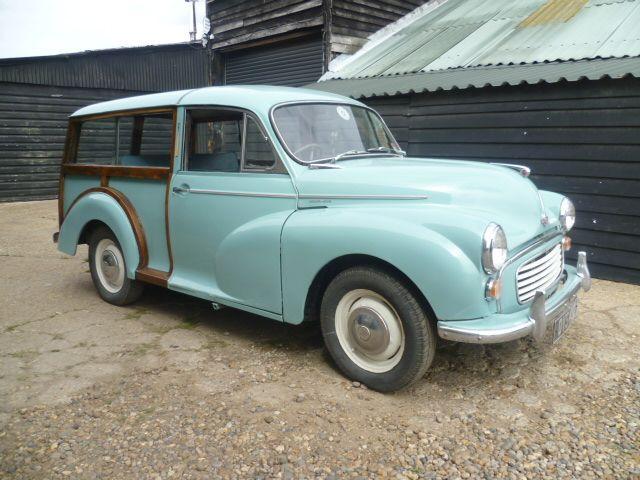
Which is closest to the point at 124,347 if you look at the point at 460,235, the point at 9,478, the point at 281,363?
the point at 281,363

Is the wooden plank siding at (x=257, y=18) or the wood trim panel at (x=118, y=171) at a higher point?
the wooden plank siding at (x=257, y=18)

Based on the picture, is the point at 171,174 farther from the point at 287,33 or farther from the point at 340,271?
the point at 287,33

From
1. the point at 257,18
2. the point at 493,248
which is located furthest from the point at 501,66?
the point at 257,18

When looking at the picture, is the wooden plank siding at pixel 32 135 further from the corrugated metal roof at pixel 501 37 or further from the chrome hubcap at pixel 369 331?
the chrome hubcap at pixel 369 331

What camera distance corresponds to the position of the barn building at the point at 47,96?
11398mm

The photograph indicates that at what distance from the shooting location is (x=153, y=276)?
411 centimetres

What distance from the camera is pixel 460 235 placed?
269 cm

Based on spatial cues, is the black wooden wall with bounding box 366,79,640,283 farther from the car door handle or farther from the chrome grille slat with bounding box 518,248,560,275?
the car door handle

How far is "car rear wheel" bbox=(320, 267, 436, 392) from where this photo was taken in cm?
283

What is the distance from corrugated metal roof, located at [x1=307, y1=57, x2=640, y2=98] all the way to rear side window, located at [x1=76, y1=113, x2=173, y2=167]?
3431mm

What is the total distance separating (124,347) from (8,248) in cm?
458

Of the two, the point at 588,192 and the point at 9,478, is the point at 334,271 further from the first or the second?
the point at 588,192

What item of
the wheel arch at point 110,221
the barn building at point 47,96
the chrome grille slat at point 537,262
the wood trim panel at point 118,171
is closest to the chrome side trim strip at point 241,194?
the wood trim panel at point 118,171

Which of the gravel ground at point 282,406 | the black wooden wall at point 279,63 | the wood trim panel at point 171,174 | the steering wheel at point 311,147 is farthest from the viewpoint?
the black wooden wall at point 279,63
